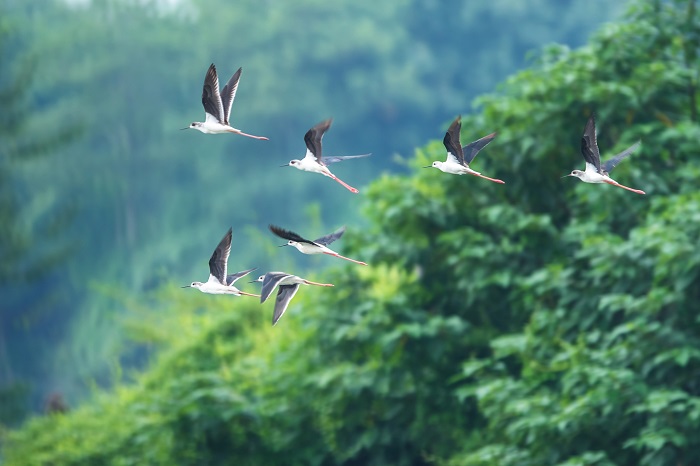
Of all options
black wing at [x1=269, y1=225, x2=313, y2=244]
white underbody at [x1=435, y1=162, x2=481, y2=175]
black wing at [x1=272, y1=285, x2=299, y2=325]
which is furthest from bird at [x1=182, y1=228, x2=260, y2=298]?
white underbody at [x1=435, y1=162, x2=481, y2=175]

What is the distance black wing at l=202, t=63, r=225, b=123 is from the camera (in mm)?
5477

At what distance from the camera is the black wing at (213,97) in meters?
5.48

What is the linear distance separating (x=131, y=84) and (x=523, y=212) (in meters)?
34.8

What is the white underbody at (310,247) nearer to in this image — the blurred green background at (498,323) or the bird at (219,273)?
the bird at (219,273)

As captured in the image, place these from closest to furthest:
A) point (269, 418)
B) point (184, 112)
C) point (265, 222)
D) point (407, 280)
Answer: point (407, 280) < point (269, 418) < point (265, 222) < point (184, 112)

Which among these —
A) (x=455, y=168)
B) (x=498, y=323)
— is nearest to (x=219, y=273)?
(x=455, y=168)

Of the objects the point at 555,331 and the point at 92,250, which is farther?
the point at 92,250

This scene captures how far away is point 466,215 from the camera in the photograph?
38.1 feet

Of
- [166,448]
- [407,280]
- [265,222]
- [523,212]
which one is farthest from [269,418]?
[265,222]

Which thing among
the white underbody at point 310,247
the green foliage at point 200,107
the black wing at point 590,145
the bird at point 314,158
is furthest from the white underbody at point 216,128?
the green foliage at point 200,107

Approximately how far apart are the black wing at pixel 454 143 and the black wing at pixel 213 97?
986 mm

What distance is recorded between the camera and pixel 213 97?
551 cm

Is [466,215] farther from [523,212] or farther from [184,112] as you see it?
[184,112]

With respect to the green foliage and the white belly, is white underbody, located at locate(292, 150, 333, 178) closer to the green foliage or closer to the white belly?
the white belly
